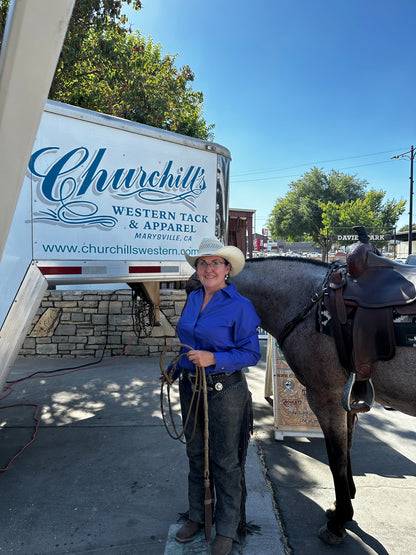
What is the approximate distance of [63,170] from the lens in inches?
128

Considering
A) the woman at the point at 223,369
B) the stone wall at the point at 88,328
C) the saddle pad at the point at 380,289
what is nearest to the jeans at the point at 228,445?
the woman at the point at 223,369

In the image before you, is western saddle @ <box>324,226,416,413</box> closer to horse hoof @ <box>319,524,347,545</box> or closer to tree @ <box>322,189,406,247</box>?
horse hoof @ <box>319,524,347,545</box>

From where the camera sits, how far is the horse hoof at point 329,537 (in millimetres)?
2268

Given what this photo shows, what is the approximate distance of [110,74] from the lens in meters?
9.73

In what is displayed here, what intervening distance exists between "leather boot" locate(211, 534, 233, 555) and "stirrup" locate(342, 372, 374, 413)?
1052 millimetres

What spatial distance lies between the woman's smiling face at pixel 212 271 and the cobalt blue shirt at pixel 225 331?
56 millimetres

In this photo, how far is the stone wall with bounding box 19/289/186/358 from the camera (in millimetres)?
6371

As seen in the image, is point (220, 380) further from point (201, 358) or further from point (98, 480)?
point (98, 480)

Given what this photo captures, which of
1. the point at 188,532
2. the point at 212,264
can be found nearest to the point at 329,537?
the point at 188,532

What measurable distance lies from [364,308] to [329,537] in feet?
5.15

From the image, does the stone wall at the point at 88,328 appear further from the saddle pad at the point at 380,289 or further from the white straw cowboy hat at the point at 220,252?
the saddle pad at the point at 380,289

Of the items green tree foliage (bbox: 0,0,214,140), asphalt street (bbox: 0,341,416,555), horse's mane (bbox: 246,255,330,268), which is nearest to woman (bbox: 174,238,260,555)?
asphalt street (bbox: 0,341,416,555)

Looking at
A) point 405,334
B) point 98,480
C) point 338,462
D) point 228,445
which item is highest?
point 405,334

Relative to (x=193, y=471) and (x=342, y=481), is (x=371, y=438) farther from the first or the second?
(x=193, y=471)
